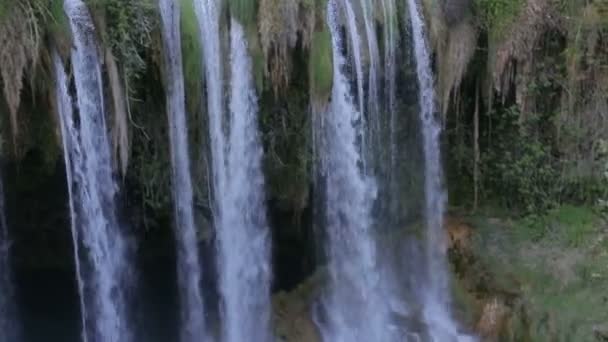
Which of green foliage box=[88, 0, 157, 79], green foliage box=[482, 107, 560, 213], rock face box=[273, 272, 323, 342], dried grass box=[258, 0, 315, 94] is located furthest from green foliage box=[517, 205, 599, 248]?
green foliage box=[88, 0, 157, 79]

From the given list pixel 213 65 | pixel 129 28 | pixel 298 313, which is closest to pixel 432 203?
pixel 298 313

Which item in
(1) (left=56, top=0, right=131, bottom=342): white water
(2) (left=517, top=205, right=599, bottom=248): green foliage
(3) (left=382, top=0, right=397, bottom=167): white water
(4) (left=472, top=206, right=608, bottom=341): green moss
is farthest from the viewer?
(2) (left=517, top=205, right=599, bottom=248): green foliage

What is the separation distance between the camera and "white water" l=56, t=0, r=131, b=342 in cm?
Result: 726

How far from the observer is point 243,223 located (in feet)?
27.5

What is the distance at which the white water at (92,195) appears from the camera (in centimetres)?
726

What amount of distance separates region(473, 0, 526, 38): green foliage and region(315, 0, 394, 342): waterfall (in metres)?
1.67

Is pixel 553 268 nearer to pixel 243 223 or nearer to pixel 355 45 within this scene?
pixel 355 45

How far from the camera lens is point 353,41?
27.9 ft

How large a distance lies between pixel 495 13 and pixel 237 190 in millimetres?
3148

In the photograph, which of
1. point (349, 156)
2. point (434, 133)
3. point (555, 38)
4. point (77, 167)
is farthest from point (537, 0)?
point (77, 167)

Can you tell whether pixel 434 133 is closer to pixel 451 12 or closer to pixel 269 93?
pixel 451 12

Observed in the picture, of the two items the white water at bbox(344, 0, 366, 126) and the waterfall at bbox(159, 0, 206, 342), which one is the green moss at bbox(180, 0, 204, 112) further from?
the white water at bbox(344, 0, 366, 126)

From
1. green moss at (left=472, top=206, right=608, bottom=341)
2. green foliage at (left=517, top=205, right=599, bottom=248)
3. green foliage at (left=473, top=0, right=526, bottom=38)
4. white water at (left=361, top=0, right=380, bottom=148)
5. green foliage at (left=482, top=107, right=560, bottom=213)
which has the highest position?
green foliage at (left=473, top=0, right=526, bottom=38)

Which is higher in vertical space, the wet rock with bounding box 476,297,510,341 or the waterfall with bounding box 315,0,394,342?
the waterfall with bounding box 315,0,394,342
